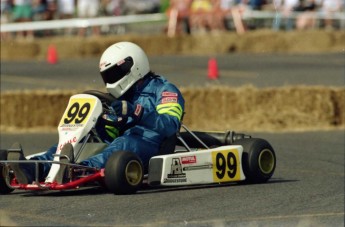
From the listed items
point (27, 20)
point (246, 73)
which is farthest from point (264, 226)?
point (27, 20)

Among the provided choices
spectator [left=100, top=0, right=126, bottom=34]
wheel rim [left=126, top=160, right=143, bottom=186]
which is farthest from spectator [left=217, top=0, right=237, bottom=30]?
wheel rim [left=126, top=160, right=143, bottom=186]

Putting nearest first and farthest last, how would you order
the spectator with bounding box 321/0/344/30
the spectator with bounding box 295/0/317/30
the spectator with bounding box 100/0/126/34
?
the spectator with bounding box 295/0/317/30
the spectator with bounding box 321/0/344/30
the spectator with bounding box 100/0/126/34

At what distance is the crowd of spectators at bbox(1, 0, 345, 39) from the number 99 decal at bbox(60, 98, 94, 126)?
58.9 feet

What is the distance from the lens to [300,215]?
268 inches

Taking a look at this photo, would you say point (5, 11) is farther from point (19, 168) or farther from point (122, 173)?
point (122, 173)

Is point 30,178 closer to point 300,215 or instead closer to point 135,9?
point 300,215

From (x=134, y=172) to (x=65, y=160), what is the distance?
0.53 m

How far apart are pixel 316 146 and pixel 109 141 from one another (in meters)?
3.93

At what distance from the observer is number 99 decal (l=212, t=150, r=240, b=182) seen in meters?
8.53

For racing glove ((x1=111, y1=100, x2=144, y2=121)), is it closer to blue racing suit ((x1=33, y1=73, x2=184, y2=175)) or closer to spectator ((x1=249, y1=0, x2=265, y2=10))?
blue racing suit ((x1=33, y1=73, x2=184, y2=175))

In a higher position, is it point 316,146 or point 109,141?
point 109,141

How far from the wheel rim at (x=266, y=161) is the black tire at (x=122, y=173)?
1.31m

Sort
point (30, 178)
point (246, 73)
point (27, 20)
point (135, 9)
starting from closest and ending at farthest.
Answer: point (30, 178), point (246, 73), point (27, 20), point (135, 9)

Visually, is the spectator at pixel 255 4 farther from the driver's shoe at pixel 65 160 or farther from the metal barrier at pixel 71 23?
the driver's shoe at pixel 65 160
